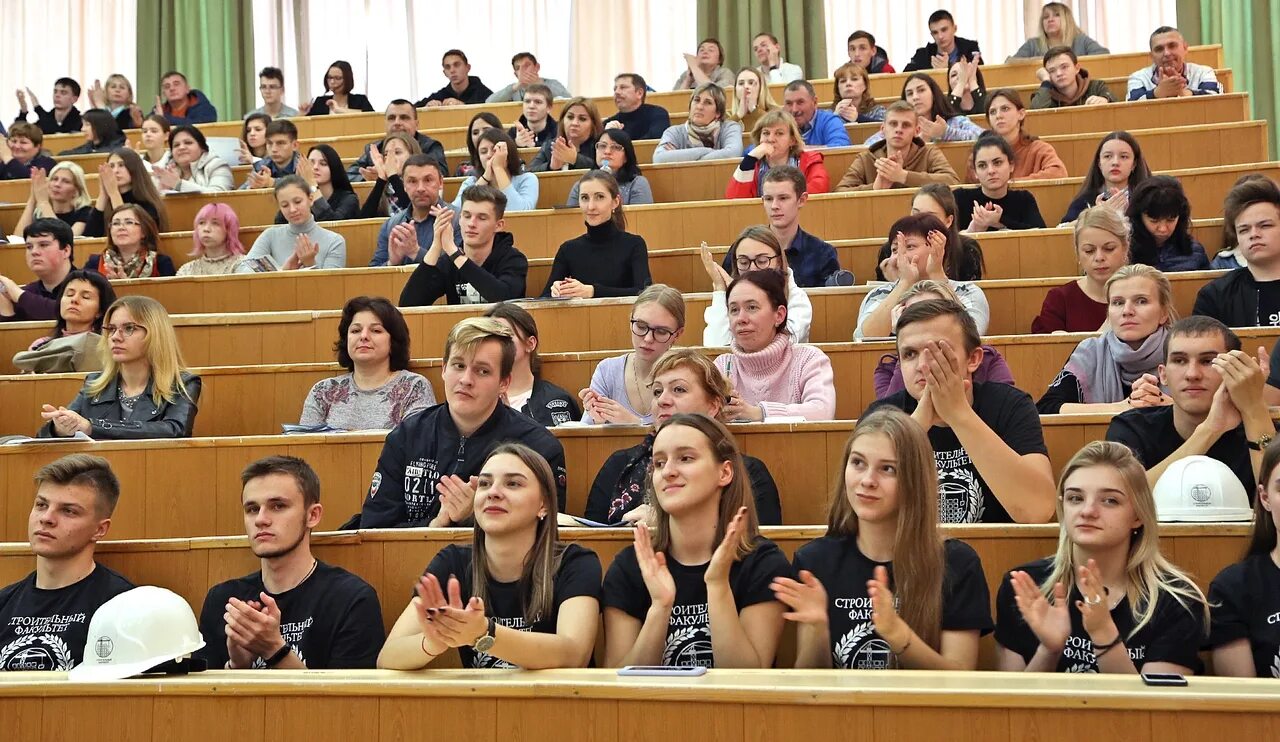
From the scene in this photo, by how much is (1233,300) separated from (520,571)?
201cm

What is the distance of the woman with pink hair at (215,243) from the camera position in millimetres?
5051

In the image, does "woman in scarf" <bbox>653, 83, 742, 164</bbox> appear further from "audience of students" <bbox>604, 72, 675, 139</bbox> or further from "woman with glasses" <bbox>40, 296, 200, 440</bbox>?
"woman with glasses" <bbox>40, 296, 200, 440</bbox>

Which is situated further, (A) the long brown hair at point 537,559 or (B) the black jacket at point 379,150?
(B) the black jacket at point 379,150

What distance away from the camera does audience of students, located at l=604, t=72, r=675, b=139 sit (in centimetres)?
633

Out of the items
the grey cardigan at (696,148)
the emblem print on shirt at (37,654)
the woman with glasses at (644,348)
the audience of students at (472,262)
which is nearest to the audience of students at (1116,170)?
the grey cardigan at (696,148)

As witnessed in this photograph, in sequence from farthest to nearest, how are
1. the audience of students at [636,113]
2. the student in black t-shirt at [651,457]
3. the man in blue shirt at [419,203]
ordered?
the audience of students at [636,113], the man in blue shirt at [419,203], the student in black t-shirt at [651,457]

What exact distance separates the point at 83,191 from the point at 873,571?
4474 millimetres

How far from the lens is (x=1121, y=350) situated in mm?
3094

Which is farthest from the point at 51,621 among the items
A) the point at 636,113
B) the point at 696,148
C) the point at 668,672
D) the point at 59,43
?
the point at 59,43

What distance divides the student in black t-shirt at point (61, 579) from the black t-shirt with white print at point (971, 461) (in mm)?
1442

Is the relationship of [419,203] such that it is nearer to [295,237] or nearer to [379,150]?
[295,237]

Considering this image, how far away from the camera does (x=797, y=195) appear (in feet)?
13.7

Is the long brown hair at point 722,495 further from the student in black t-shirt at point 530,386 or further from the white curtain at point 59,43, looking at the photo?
the white curtain at point 59,43

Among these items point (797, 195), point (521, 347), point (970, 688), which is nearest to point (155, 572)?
point (521, 347)
